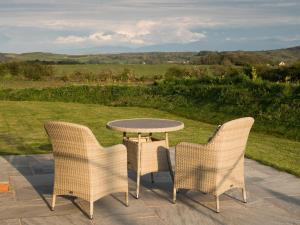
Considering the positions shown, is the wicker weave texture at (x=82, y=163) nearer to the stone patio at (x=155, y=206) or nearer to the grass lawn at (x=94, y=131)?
the stone patio at (x=155, y=206)

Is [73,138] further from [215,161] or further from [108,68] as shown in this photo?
[108,68]

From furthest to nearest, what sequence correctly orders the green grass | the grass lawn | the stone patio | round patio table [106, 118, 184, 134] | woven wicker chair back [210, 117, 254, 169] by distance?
the green grass, the grass lawn, round patio table [106, 118, 184, 134], woven wicker chair back [210, 117, 254, 169], the stone patio

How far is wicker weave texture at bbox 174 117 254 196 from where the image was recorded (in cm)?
432

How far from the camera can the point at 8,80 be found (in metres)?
22.3

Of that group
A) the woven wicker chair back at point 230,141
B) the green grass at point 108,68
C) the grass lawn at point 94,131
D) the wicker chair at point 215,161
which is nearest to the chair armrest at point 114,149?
the wicker chair at point 215,161

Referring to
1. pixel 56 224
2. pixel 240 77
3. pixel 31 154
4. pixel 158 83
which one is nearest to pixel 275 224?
pixel 56 224

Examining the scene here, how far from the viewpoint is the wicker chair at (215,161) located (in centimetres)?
432

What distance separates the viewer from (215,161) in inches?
170

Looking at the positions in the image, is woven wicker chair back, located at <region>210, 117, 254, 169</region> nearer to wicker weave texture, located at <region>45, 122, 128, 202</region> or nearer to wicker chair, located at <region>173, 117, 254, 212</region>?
wicker chair, located at <region>173, 117, 254, 212</region>

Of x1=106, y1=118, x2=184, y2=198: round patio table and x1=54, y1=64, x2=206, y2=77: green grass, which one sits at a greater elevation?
x1=106, y1=118, x2=184, y2=198: round patio table

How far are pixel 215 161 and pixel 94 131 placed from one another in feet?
18.9

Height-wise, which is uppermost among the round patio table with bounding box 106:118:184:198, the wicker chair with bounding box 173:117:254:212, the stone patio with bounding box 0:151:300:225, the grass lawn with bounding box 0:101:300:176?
the round patio table with bounding box 106:118:184:198

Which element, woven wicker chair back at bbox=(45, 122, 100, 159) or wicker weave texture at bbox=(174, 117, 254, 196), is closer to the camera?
woven wicker chair back at bbox=(45, 122, 100, 159)

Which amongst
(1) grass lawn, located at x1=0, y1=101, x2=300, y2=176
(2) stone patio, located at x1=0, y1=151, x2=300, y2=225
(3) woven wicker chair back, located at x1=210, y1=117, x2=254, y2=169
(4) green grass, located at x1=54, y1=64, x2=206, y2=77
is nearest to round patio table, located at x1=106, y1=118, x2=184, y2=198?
(2) stone patio, located at x1=0, y1=151, x2=300, y2=225
